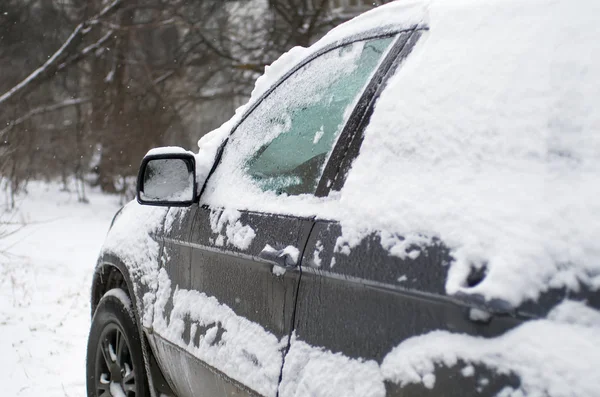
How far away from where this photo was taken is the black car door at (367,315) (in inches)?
45.3

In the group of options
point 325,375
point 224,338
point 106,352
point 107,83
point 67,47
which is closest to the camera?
point 325,375

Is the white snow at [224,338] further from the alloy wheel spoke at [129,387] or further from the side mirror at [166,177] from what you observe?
the alloy wheel spoke at [129,387]

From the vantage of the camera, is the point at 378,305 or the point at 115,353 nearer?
the point at 378,305

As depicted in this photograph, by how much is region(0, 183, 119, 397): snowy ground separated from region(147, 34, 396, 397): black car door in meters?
2.07

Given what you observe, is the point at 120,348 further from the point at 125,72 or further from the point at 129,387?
the point at 125,72

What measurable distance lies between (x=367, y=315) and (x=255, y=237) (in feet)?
1.99

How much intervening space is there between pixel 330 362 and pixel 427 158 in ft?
1.74

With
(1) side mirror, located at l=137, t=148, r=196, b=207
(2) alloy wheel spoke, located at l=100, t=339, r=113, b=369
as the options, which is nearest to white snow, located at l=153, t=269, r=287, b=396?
(1) side mirror, located at l=137, t=148, r=196, b=207

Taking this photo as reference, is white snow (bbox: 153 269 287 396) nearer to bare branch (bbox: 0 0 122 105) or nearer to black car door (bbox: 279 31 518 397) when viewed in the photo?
black car door (bbox: 279 31 518 397)

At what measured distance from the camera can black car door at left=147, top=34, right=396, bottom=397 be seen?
176cm

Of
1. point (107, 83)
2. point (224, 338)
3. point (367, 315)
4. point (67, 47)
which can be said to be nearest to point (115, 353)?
point (224, 338)

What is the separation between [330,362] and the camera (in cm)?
149

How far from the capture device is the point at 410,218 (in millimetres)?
1339

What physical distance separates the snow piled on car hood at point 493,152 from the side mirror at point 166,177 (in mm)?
864
